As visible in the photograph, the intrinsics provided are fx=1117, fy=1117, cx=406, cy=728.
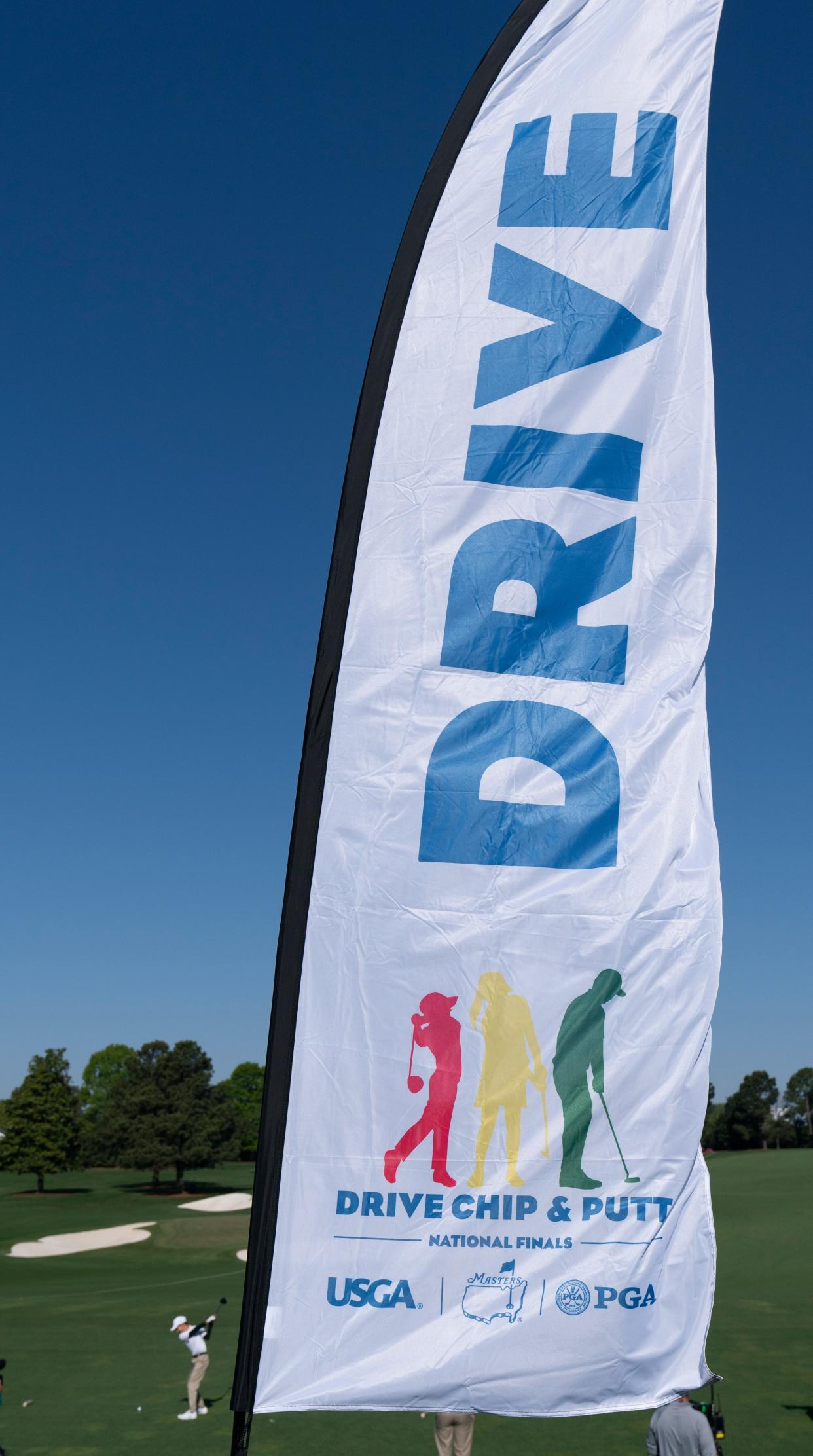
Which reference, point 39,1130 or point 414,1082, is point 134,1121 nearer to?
point 39,1130

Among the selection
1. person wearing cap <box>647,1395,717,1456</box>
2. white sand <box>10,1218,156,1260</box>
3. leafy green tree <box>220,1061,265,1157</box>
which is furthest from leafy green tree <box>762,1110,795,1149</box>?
person wearing cap <box>647,1395,717,1456</box>

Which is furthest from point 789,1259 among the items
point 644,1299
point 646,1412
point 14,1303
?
point 644,1299

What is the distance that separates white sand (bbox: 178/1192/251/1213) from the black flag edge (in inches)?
2018

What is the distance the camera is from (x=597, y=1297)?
4832 mm

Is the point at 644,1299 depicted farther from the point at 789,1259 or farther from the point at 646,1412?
the point at 789,1259

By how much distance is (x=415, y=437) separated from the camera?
18.4ft

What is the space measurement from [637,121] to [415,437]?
2.36m

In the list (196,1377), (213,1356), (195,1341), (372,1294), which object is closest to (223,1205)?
(213,1356)

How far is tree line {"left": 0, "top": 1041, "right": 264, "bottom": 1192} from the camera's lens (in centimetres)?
5959

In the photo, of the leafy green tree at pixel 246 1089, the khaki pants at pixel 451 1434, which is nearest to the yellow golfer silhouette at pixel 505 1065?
the khaki pants at pixel 451 1434

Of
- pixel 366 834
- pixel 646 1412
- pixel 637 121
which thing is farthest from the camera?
pixel 646 1412

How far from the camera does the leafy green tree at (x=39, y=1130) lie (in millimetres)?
59312

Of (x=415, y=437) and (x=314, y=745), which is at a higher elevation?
(x=415, y=437)

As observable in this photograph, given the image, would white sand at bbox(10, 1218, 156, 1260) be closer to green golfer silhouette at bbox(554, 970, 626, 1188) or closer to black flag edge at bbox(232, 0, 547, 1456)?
black flag edge at bbox(232, 0, 547, 1456)
